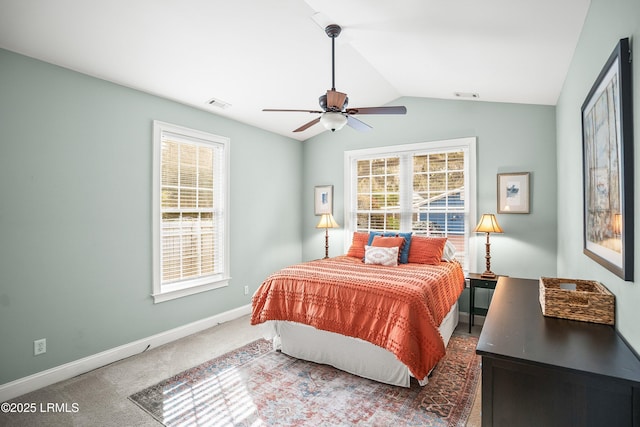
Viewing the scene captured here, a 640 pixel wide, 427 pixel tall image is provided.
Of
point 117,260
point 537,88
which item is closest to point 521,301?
point 537,88

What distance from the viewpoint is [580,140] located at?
2.26m

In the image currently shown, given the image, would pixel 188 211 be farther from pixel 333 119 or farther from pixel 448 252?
pixel 448 252

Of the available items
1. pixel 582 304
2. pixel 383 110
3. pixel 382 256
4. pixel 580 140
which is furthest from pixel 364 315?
pixel 580 140

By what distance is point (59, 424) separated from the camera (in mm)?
2197

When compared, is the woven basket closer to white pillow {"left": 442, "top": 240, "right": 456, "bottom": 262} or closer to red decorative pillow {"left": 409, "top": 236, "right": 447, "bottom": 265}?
red decorative pillow {"left": 409, "top": 236, "right": 447, "bottom": 265}

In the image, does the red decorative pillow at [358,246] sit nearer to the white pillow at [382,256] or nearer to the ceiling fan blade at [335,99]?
the white pillow at [382,256]

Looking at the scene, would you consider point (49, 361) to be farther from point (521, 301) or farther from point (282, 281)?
point (521, 301)

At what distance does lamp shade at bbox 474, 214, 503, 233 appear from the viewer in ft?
12.3

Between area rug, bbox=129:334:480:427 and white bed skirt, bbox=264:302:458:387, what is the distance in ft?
Result: 0.22

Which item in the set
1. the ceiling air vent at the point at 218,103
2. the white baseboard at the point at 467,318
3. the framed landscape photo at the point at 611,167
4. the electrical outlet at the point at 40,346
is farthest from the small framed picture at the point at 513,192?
the electrical outlet at the point at 40,346

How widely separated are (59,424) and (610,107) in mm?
3603

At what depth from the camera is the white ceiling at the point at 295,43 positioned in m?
2.19

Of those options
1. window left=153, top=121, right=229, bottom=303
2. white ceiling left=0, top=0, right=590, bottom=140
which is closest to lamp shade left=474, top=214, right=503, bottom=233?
white ceiling left=0, top=0, right=590, bottom=140

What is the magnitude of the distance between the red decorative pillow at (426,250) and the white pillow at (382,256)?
0.25 metres
